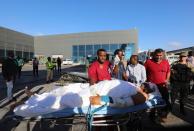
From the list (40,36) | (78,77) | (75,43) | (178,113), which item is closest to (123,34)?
(75,43)

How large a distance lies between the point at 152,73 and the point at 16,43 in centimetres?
8042

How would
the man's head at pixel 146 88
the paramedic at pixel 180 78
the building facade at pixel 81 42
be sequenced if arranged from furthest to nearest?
the building facade at pixel 81 42
the paramedic at pixel 180 78
the man's head at pixel 146 88

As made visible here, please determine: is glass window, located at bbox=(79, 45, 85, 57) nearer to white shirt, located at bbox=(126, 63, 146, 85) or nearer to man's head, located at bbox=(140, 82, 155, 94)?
white shirt, located at bbox=(126, 63, 146, 85)

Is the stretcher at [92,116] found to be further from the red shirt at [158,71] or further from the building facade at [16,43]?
the building facade at [16,43]

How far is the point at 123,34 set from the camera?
84438 millimetres

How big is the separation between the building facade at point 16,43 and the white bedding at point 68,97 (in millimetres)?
69622

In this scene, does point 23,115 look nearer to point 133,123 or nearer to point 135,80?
point 133,123

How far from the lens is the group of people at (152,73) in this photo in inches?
281

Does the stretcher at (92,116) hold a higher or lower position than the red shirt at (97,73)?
lower

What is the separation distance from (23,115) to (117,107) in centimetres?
158

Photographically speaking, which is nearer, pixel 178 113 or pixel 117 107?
pixel 117 107

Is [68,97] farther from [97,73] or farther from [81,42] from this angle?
[81,42]

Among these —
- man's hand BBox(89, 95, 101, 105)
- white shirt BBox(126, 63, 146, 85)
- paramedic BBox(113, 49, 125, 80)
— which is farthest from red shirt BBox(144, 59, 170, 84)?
man's hand BBox(89, 95, 101, 105)

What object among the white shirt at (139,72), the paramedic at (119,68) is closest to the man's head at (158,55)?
the white shirt at (139,72)
